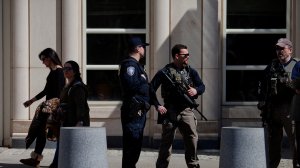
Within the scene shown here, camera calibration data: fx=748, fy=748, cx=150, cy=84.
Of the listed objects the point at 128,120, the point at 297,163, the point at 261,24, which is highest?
the point at 261,24

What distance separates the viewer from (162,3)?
13477 millimetres

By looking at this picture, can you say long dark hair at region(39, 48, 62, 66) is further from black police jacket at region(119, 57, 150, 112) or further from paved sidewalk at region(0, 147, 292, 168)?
black police jacket at region(119, 57, 150, 112)

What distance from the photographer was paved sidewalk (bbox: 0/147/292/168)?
11.7 metres

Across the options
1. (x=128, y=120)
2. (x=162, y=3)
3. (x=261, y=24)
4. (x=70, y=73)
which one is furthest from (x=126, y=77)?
(x=261, y=24)

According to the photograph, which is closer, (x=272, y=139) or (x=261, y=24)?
(x=272, y=139)

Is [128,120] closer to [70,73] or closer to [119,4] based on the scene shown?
[70,73]

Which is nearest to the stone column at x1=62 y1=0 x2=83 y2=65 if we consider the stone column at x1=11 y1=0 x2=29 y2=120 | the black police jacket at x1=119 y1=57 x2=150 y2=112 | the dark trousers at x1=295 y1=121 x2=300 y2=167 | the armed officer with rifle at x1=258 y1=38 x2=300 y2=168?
the stone column at x1=11 y1=0 x2=29 y2=120

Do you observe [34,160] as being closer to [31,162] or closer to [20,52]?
[31,162]

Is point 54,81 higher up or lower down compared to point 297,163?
higher up

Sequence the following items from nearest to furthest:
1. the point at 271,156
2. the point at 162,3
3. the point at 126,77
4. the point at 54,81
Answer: the point at 126,77 → the point at 271,156 → the point at 54,81 → the point at 162,3

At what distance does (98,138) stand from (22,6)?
583 centimetres

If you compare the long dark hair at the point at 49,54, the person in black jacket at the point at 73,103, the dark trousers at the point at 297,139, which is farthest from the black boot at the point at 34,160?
the dark trousers at the point at 297,139

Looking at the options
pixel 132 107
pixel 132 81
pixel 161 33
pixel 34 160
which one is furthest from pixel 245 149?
pixel 161 33

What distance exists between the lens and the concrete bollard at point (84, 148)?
828 centimetres
